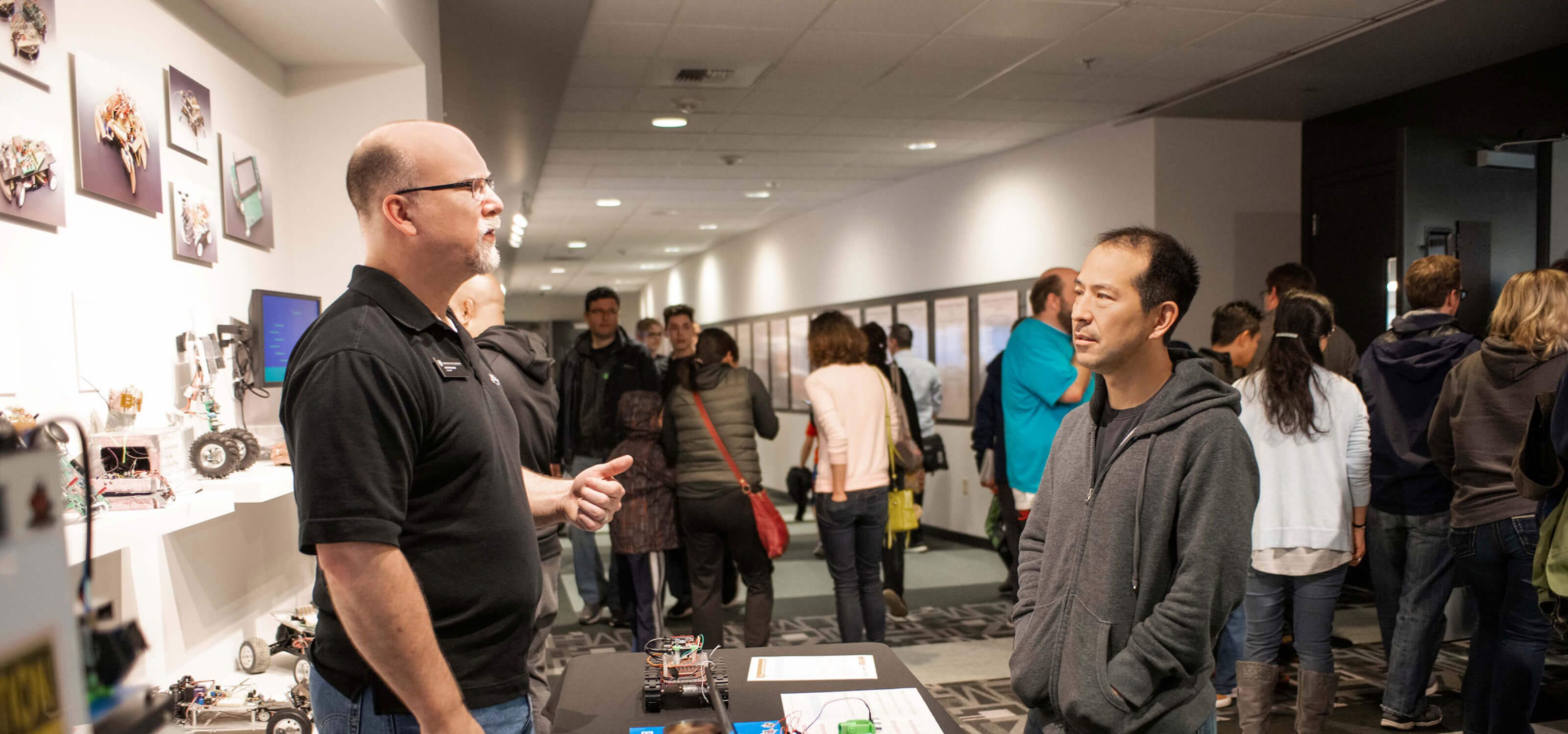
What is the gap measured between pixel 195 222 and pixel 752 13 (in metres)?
2.31

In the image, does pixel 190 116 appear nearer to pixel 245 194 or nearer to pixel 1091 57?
pixel 245 194

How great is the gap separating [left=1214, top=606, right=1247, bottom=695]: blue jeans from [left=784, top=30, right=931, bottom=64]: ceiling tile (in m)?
2.76

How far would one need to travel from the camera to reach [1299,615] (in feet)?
10.2

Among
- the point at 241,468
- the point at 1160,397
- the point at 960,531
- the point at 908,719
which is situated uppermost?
the point at 1160,397

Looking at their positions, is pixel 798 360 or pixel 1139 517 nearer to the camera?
pixel 1139 517

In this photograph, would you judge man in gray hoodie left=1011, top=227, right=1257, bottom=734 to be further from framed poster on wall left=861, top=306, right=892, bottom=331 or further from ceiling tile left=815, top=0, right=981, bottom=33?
framed poster on wall left=861, top=306, right=892, bottom=331

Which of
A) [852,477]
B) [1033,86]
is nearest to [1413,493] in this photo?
[852,477]

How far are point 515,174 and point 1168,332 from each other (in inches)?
255

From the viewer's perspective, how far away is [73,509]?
1697 millimetres

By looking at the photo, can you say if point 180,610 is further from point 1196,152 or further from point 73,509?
point 1196,152

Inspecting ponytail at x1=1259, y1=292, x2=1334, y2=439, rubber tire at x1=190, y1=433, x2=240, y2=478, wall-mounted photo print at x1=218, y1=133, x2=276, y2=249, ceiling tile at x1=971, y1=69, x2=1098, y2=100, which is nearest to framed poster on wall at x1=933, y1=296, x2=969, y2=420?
ceiling tile at x1=971, y1=69, x2=1098, y2=100

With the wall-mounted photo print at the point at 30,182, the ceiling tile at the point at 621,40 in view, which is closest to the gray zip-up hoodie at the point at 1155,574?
the wall-mounted photo print at the point at 30,182

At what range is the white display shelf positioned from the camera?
1615mm

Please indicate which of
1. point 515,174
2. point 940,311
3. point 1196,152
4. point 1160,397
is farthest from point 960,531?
point 1160,397
